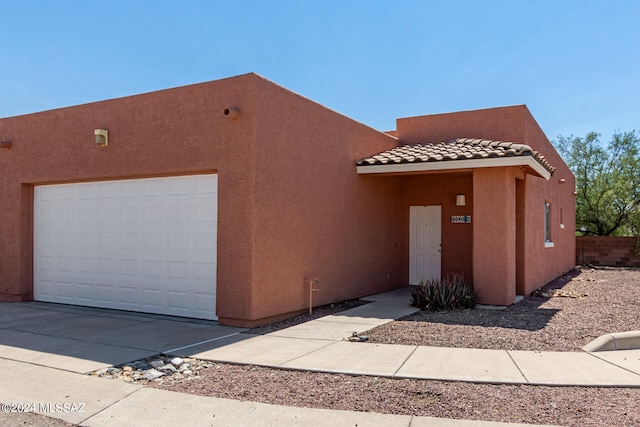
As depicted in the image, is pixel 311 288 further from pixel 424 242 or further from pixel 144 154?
pixel 424 242

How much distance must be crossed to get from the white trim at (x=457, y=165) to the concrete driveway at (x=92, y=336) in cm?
514

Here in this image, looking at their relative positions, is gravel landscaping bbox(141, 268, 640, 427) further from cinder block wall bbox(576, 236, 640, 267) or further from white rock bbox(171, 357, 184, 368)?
cinder block wall bbox(576, 236, 640, 267)

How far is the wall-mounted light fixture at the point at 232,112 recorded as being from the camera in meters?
8.51

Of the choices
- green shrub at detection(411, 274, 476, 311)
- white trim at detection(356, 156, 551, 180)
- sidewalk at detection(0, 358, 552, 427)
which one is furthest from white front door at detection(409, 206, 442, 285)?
sidewalk at detection(0, 358, 552, 427)

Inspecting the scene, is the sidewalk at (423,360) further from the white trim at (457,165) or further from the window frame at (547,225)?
the window frame at (547,225)

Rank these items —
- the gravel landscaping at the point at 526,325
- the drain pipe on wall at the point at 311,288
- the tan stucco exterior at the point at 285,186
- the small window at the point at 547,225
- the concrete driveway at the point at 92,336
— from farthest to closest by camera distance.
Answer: the small window at the point at 547,225 < the drain pipe on wall at the point at 311,288 < the tan stucco exterior at the point at 285,186 < the gravel landscaping at the point at 526,325 < the concrete driveway at the point at 92,336

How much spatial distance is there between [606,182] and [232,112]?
26.3 m

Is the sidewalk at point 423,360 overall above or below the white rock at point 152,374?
above

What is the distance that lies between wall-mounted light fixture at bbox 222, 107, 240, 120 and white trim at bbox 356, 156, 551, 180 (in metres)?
4.04

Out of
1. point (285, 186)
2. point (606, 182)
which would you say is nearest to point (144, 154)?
point (285, 186)

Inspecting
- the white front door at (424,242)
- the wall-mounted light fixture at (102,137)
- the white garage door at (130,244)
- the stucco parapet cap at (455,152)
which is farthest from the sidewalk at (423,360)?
the white front door at (424,242)

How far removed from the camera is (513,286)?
1102 centimetres

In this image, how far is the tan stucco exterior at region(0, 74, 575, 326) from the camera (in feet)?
28.3

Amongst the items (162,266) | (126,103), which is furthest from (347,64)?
(162,266)
